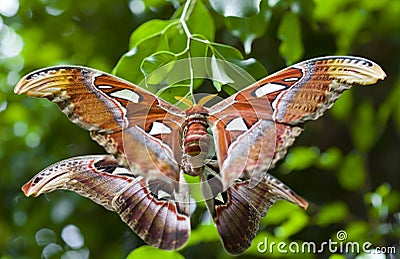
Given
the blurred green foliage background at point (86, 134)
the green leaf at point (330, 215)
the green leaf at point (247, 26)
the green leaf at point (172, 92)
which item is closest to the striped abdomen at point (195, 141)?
the green leaf at point (172, 92)

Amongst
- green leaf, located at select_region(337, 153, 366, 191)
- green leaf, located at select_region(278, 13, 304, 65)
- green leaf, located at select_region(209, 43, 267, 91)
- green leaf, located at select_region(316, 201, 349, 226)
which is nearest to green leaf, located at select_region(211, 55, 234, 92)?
green leaf, located at select_region(209, 43, 267, 91)

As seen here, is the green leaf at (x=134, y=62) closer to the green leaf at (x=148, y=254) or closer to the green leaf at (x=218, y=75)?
the green leaf at (x=218, y=75)

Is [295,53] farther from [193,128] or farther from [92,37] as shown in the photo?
[92,37]

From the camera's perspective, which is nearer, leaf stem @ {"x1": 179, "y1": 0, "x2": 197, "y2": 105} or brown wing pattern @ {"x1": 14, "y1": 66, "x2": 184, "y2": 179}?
brown wing pattern @ {"x1": 14, "y1": 66, "x2": 184, "y2": 179}

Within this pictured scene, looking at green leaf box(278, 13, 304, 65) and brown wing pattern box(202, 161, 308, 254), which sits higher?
green leaf box(278, 13, 304, 65)

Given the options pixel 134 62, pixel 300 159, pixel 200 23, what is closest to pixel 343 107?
pixel 300 159

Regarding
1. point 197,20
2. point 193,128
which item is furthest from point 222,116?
point 197,20

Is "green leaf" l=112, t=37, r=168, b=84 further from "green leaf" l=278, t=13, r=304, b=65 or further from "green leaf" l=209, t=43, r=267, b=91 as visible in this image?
"green leaf" l=278, t=13, r=304, b=65
